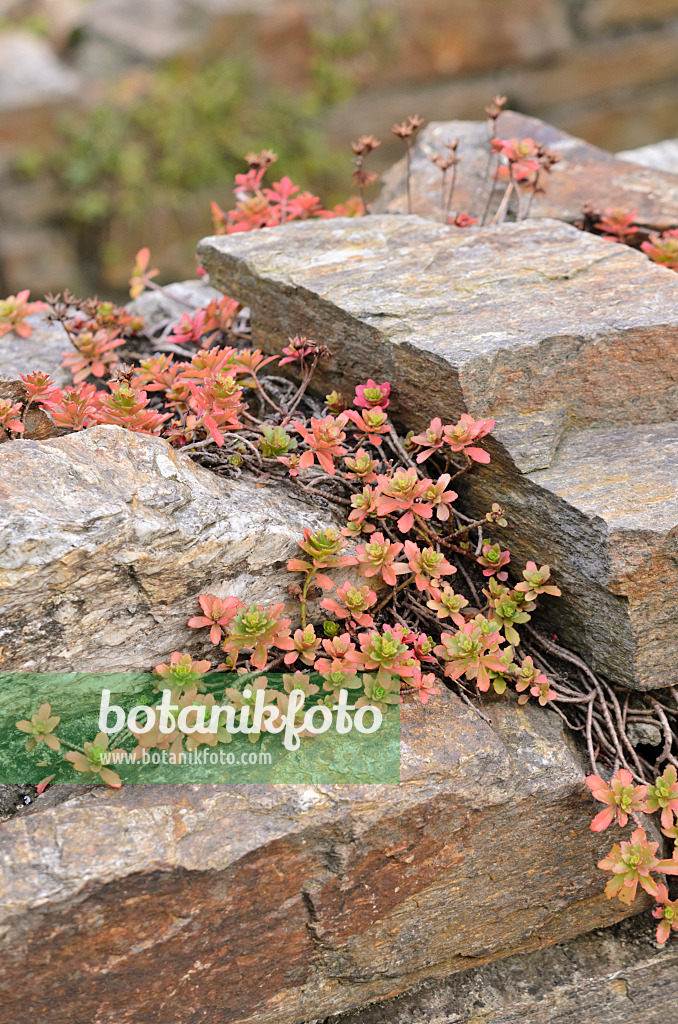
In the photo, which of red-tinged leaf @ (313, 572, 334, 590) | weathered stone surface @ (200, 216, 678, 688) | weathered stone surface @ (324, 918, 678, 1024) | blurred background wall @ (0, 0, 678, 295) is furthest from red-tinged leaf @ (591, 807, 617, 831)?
blurred background wall @ (0, 0, 678, 295)

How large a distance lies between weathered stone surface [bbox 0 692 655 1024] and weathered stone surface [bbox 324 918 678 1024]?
0.04 metres

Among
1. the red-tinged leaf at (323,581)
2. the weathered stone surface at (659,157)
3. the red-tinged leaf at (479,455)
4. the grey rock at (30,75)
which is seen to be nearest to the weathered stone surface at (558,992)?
the red-tinged leaf at (323,581)

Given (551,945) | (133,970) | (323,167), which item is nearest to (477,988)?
(551,945)

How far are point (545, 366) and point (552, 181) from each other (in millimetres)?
1532

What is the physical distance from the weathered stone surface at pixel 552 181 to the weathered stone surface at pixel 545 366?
65 cm

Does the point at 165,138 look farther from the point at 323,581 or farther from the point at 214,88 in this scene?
the point at 323,581

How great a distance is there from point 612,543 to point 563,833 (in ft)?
2.19

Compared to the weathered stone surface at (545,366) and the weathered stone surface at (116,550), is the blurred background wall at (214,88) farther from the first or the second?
the weathered stone surface at (116,550)

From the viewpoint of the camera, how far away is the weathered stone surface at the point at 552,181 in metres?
3.20

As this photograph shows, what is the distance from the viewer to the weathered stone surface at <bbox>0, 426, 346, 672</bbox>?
1715 mm

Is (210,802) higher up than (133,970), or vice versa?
(210,802)

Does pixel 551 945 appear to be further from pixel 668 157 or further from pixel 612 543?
pixel 668 157

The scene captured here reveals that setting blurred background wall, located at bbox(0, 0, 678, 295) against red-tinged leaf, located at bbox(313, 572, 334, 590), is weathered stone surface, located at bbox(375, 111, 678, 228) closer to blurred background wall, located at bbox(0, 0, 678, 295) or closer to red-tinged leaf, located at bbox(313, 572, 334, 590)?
red-tinged leaf, located at bbox(313, 572, 334, 590)

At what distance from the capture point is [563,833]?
1952 millimetres
